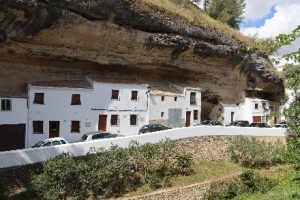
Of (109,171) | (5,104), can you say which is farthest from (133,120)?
(109,171)

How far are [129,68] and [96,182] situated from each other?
13491 millimetres

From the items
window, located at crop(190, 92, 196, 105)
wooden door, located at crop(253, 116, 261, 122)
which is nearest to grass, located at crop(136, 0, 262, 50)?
window, located at crop(190, 92, 196, 105)

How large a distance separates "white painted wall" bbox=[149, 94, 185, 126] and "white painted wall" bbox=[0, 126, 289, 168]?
5.84 meters

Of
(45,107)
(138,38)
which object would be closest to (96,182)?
(45,107)

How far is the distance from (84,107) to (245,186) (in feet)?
40.1

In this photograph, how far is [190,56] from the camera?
1348 inches

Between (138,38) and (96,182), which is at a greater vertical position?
(138,38)

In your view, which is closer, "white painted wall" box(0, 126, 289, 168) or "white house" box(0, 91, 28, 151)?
"white painted wall" box(0, 126, 289, 168)

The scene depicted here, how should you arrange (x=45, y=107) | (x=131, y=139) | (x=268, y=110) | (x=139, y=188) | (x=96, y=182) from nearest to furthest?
1. (x=96, y=182)
2. (x=139, y=188)
3. (x=131, y=139)
4. (x=45, y=107)
5. (x=268, y=110)

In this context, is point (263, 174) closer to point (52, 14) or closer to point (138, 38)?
point (138, 38)

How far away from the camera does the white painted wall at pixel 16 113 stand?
1024 inches

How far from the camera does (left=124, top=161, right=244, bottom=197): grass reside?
76.4 feet

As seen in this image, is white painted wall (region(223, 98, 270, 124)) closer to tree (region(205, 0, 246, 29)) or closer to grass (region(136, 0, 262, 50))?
grass (region(136, 0, 262, 50))

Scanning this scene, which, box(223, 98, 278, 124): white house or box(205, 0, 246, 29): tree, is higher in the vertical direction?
box(205, 0, 246, 29): tree
